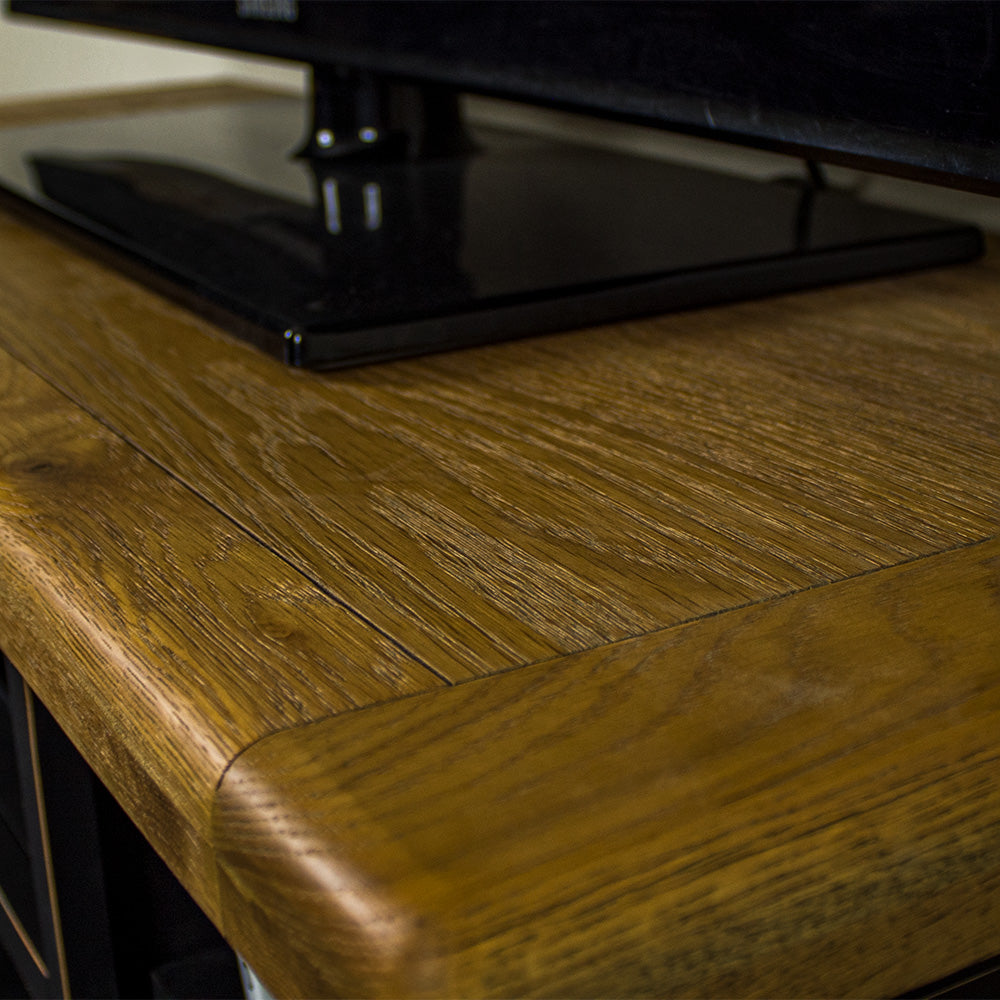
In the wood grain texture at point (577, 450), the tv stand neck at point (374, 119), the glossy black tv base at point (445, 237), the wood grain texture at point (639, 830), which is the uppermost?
the tv stand neck at point (374, 119)

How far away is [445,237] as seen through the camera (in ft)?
1.84

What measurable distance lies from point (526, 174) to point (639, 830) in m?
0.59

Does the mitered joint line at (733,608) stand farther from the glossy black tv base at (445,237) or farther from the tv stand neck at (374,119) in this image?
the tv stand neck at (374,119)

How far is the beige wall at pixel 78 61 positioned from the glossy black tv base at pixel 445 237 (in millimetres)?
1079

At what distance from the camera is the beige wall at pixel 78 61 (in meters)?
1.78

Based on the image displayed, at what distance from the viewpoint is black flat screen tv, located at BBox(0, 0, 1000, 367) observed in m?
0.39

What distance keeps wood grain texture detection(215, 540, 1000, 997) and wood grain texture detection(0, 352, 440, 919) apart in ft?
0.04

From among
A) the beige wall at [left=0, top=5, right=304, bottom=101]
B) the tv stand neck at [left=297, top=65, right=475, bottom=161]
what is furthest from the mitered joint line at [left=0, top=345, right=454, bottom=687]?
the beige wall at [left=0, top=5, right=304, bottom=101]

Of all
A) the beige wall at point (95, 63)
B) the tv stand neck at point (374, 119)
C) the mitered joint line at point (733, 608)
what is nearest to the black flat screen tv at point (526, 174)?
the tv stand neck at point (374, 119)

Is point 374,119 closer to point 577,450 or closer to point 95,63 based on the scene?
point 577,450

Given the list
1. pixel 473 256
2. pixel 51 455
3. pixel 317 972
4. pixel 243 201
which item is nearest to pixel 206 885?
pixel 317 972

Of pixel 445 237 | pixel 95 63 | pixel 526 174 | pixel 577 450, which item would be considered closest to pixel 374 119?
pixel 526 174

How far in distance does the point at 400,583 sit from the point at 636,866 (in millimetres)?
109

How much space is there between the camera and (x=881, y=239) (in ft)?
1.83
